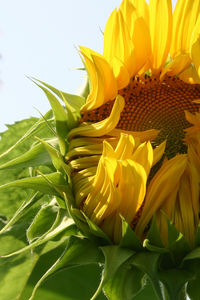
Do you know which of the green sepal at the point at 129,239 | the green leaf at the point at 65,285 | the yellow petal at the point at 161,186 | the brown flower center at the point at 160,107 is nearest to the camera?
the green sepal at the point at 129,239

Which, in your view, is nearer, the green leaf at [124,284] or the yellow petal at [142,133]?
the green leaf at [124,284]

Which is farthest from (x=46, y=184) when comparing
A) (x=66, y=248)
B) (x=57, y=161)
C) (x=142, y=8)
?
(x=142, y=8)

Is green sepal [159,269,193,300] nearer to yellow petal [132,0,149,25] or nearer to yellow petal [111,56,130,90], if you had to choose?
yellow petal [111,56,130,90]

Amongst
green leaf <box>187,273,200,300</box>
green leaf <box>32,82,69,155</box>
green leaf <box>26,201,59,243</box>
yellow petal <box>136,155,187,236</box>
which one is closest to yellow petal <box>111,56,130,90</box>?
green leaf <box>32,82,69,155</box>

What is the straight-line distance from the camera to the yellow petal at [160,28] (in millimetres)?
2361

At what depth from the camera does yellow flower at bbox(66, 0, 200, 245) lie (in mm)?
2047

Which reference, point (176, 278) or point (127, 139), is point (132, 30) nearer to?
point (127, 139)

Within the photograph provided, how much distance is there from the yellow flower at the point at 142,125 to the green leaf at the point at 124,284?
11 centimetres

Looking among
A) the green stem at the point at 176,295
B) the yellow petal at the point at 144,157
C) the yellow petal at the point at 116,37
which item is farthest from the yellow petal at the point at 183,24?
the green stem at the point at 176,295

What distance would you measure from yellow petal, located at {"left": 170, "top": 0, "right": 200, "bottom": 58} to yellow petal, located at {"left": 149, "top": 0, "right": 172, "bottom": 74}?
0.12ft

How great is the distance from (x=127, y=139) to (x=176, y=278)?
0.46 meters

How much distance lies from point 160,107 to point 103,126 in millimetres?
395

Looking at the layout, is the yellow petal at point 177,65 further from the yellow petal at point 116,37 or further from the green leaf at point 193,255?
the green leaf at point 193,255

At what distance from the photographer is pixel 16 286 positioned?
2371 mm
